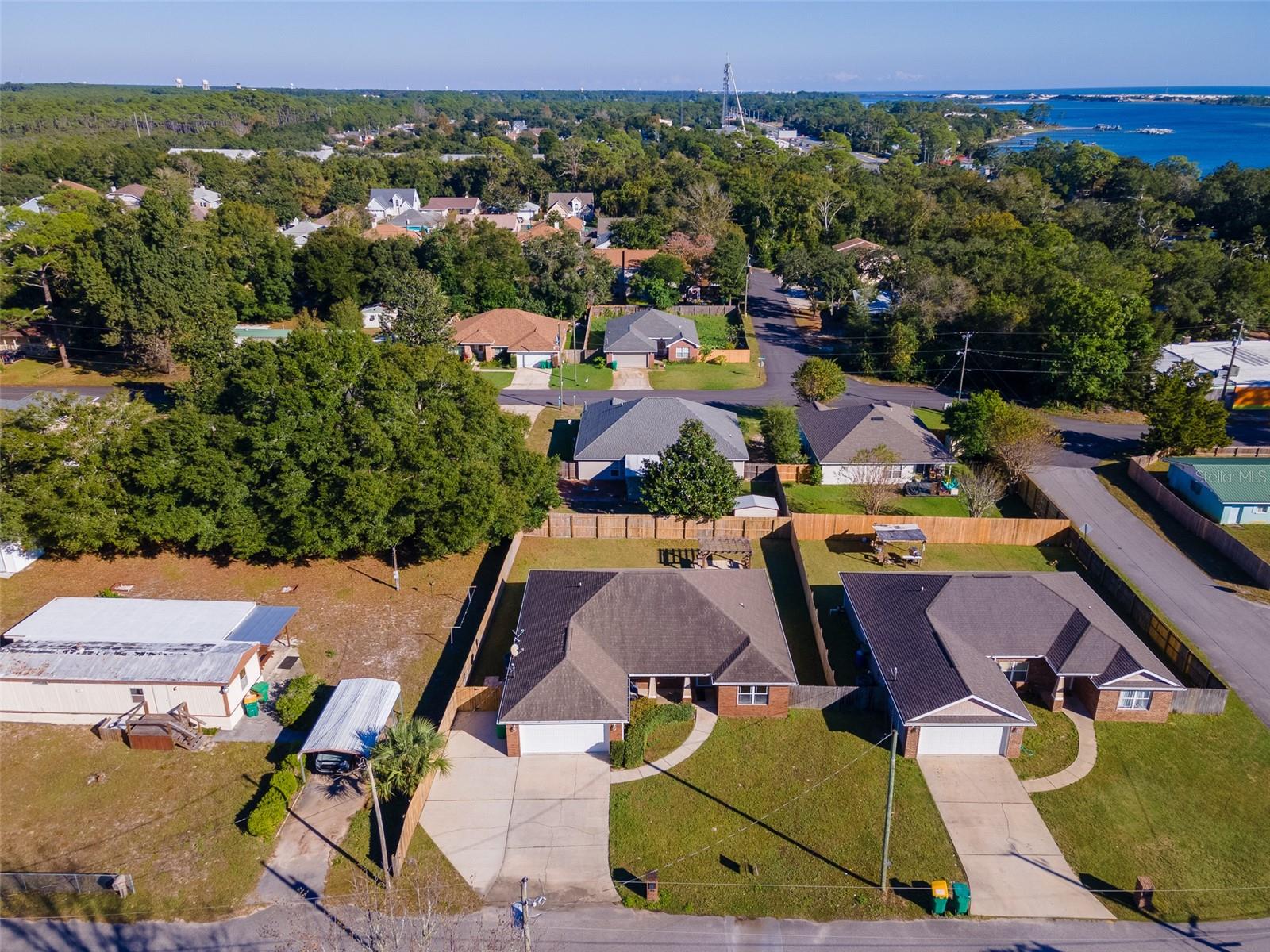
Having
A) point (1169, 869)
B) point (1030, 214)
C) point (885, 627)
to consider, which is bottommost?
point (1169, 869)

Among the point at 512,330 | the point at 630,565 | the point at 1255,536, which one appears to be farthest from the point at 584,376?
the point at 1255,536

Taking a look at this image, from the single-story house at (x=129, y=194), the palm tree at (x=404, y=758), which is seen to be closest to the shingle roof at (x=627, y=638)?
the palm tree at (x=404, y=758)

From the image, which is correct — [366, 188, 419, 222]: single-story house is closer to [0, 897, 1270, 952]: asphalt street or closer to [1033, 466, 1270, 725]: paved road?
[1033, 466, 1270, 725]: paved road

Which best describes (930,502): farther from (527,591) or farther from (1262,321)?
(1262,321)

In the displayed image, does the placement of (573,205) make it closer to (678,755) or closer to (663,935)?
(678,755)

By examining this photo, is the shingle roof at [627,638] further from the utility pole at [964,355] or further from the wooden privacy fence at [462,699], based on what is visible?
the utility pole at [964,355]

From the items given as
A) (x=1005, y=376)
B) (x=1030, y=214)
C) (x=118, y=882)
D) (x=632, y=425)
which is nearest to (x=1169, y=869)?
(x=118, y=882)
